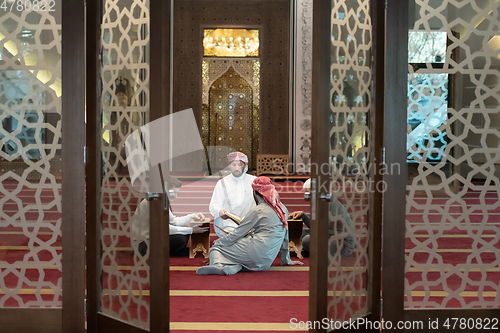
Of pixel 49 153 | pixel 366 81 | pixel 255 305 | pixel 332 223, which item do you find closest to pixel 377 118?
pixel 366 81

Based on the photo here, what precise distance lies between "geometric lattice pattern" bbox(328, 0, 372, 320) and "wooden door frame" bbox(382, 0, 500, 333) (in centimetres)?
10

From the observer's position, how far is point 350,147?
7.27ft

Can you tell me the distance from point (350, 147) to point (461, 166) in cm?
57

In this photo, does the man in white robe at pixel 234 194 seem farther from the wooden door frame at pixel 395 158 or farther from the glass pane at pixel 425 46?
the glass pane at pixel 425 46

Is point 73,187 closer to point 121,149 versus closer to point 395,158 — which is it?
point 121,149

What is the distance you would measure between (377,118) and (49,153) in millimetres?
1611

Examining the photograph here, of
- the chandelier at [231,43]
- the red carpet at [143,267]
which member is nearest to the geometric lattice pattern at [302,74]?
the chandelier at [231,43]

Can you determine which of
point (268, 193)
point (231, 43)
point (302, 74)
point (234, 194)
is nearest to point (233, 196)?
point (234, 194)

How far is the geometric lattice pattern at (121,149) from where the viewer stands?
2.15 meters

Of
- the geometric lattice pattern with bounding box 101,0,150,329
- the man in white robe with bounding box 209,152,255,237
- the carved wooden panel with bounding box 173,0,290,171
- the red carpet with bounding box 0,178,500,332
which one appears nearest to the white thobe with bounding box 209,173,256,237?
the man in white robe with bounding box 209,152,255,237

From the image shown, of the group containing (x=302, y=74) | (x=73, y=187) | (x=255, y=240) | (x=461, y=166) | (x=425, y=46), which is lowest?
(x=255, y=240)

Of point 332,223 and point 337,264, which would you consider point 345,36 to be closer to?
point 332,223

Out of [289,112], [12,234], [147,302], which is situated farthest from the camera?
[289,112]

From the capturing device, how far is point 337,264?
7.07 ft
